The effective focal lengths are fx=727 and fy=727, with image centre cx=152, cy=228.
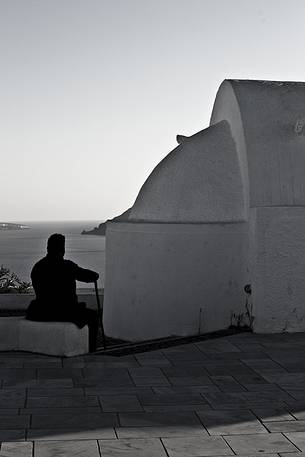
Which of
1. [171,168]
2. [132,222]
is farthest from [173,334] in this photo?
[171,168]

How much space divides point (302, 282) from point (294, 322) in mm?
537

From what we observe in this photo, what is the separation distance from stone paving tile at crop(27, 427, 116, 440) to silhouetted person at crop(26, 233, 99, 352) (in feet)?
9.71

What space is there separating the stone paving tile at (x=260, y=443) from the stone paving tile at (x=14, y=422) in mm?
1479

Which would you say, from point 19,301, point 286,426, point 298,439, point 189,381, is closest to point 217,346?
point 189,381

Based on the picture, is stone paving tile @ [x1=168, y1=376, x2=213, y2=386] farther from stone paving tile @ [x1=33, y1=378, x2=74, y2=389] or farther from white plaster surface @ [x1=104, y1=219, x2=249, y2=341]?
white plaster surface @ [x1=104, y1=219, x2=249, y2=341]

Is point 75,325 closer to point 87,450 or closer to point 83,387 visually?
point 83,387

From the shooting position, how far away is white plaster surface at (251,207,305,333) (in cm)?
948

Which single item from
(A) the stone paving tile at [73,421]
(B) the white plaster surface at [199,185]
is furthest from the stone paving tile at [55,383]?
(B) the white plaster surface at [199,185]

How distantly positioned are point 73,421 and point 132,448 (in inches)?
30.3

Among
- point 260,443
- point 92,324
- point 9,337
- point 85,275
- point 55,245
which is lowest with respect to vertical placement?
point 260,443

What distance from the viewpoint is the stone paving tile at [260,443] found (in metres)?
4.78

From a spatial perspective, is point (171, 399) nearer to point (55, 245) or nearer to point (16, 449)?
point (16, 449)

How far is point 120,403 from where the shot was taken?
5.92 m

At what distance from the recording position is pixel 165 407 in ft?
19.1
